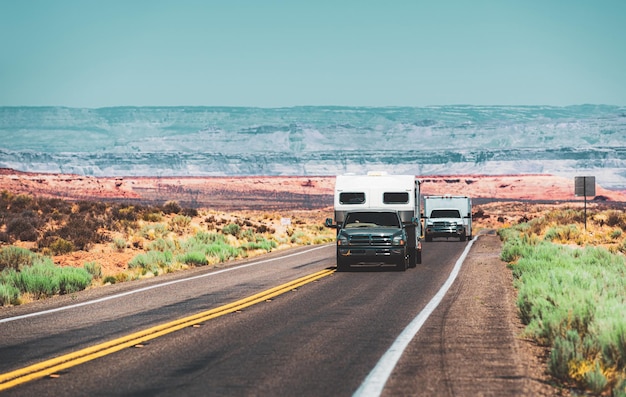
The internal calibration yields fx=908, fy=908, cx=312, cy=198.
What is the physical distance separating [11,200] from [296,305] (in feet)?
106

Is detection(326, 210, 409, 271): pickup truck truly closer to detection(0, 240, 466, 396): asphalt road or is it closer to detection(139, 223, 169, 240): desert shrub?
detection(0, 240, 466, 396): asphalt road

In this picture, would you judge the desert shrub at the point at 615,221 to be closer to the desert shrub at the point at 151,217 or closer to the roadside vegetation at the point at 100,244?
the roadside vegetation at the point at 100,244

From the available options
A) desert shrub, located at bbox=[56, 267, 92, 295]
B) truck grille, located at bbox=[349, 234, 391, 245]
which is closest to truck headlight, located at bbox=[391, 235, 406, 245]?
truck grille, located at bbox=[349, 234, 391, 245]

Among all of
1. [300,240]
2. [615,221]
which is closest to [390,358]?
[300,240]

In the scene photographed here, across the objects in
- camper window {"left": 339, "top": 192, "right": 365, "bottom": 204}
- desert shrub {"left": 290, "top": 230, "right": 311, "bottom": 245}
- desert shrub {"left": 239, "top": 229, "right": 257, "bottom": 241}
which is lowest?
desert shrub {"left": 290, "top": 230, "right": 311, "bottom": 245}

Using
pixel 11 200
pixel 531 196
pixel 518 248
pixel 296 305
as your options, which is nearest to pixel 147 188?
pixel 531 196

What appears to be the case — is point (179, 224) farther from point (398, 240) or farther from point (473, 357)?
point (473, 357)

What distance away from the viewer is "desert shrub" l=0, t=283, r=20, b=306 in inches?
642

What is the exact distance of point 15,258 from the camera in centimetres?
2491

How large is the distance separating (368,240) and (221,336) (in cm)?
1162

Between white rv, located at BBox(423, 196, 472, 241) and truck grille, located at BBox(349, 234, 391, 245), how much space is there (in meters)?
21.3

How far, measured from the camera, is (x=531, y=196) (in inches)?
6407

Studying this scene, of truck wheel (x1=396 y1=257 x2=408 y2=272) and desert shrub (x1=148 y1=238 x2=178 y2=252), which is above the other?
truck wheel (x1=396 y1=257 x2=408 y2=272)

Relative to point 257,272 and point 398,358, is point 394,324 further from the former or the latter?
point 257,272
